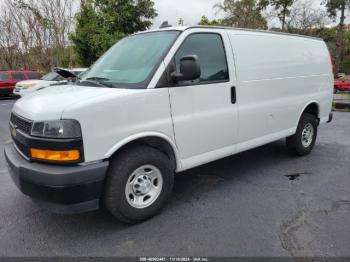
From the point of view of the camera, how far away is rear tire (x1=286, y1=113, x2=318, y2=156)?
5.16 metres

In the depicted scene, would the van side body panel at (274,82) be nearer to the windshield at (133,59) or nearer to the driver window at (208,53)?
the driver window at (208,53)

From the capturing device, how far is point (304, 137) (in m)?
5.39

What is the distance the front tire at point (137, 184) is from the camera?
9.52 ft

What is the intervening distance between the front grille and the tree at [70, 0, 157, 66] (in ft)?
43.3

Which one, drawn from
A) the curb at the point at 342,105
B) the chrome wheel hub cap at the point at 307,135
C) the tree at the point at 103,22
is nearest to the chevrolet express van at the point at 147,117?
the chrome wheel hub cap at the point at 307,135

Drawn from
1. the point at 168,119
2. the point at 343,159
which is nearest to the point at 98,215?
the point at 168,119

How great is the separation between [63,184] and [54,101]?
0.78m

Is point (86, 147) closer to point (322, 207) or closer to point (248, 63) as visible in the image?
point (248, 63)

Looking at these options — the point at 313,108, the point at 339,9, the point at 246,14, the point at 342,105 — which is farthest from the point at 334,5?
the point at 313,108

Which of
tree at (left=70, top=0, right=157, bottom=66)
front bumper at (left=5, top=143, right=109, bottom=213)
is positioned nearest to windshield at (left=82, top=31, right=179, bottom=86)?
front bumper at (left=5, top=143, right=109, bottom=213)

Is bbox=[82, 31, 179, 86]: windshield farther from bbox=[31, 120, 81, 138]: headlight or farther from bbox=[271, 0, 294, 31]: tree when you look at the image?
bbox=[271, 0, 294, 31]: tree

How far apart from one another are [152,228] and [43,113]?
1.58 m

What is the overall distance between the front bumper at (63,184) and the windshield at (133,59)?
3.36 ft

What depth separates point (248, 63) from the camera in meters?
3.99
